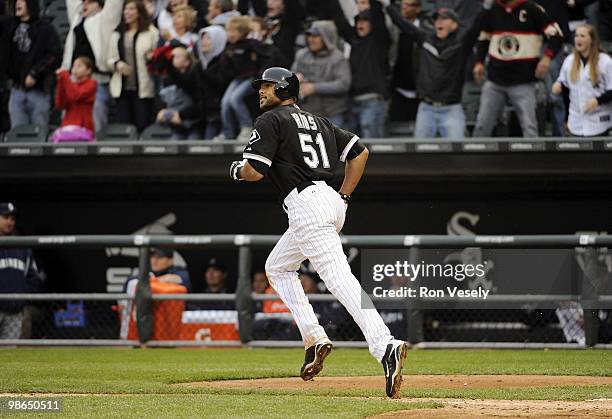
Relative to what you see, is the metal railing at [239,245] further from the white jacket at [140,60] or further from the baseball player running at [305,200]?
the baseball player running at [305,200]

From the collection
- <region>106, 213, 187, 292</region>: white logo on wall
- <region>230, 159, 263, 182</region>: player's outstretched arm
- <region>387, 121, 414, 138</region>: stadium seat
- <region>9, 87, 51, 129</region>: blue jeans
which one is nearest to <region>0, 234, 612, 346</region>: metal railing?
<region>387, 121, 414, 138</region>: stadium seat

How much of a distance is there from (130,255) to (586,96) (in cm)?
494

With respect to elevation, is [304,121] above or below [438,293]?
above

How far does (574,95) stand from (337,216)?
15.2 feet

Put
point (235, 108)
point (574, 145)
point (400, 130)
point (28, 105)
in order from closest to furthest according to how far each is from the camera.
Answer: point (574, 145) < point (235, 108) < point (400, 130) < point (28, 105)

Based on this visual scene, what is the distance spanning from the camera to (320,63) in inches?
428

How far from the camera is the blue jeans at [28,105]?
11.9m

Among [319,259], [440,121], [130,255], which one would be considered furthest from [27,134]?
[319,259]

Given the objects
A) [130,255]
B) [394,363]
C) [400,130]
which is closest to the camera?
[394,363]

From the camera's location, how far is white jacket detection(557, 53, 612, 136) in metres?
10.1

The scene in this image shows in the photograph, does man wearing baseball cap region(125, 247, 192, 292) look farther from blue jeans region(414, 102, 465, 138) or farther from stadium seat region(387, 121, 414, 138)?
blue jeans region(414, 102, 465, 138)

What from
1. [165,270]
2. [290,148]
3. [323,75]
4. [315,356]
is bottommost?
[165,270]

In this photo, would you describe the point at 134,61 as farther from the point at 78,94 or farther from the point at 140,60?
the point at 78,94

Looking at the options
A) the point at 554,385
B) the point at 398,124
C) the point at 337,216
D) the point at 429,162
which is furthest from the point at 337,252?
the point at 398,124
